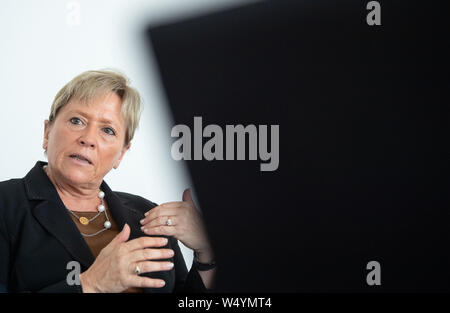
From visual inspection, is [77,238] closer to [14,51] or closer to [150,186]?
[150,186]

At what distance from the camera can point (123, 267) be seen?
4.01 ft

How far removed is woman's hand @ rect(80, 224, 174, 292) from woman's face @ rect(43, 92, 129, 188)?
11.6 inches

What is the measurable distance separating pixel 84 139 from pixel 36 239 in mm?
→ 305

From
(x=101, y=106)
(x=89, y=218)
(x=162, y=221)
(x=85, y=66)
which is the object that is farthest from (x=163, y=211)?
(x=85, y=66)

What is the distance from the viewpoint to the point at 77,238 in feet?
4.47

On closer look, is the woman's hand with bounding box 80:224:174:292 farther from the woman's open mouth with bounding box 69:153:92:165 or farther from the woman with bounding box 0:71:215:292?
the woman's open mouth with bounding box 69:153:92:165

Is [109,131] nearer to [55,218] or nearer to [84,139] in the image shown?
[84,139]

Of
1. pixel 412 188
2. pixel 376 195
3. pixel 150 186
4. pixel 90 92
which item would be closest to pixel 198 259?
pixel 150 186

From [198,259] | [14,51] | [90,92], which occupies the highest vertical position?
[14,51]

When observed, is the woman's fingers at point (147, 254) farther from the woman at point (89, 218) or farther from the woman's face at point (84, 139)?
the woman's face at point (84, 139)

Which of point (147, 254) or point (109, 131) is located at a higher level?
point (109, 131)

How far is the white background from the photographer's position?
1.69m

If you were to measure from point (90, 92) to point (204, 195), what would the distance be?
69 cm

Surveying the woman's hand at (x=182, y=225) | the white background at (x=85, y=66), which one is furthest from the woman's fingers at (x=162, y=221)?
the white background at (x=85, y=66)
